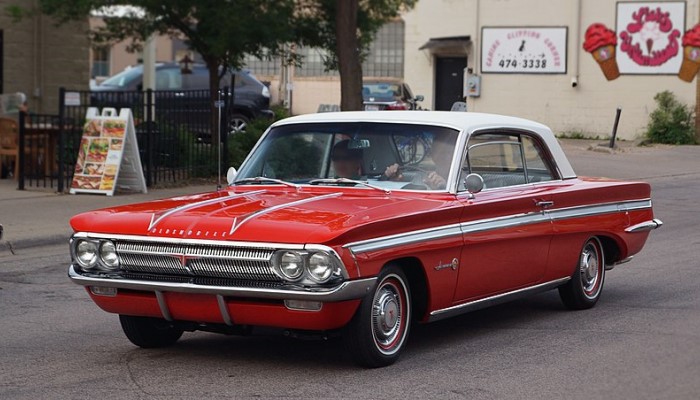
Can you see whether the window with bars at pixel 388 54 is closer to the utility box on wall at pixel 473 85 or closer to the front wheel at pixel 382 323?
the utility box on wall at pixel 473 85

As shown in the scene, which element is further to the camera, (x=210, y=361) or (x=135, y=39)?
(x=135, y=39)

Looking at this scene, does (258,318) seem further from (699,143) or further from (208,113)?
(699,143)

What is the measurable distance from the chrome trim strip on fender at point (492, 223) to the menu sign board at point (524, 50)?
2395cm

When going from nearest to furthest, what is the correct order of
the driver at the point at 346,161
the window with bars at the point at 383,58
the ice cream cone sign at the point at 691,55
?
the driver at the point at 346,161, the ice cream cone sign at the point at 691,55, the window with bars at the point at 383,58

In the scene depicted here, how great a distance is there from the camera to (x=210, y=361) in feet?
24.3

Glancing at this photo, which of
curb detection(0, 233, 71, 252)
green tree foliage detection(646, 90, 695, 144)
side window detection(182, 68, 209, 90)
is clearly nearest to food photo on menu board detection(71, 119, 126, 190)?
curb detection(0, 233, 71, 252)

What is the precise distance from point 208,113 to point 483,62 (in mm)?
15884

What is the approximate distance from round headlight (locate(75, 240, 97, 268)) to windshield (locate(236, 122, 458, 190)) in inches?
57.9

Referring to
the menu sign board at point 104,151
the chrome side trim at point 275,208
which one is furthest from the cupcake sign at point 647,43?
the chrome side trim at point 275,208

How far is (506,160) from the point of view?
877 cm

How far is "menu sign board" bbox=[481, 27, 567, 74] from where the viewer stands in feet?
109

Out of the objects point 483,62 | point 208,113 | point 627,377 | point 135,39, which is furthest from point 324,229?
point 483,62

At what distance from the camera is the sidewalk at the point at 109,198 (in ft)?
45.4

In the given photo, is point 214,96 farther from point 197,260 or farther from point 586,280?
point 197,260
